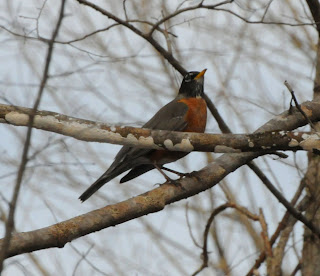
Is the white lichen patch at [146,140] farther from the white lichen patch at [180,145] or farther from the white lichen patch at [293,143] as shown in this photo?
the white lichen patch at [293,143]

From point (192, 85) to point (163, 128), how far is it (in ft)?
3.32

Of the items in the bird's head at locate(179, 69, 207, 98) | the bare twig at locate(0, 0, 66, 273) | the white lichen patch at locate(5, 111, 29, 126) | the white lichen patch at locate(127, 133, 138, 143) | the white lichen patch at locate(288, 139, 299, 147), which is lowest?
the bare twig at locate(0, 0, 66, 273)

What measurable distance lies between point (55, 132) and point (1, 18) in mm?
1925

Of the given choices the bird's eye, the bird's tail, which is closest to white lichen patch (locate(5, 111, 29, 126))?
the bird's tail

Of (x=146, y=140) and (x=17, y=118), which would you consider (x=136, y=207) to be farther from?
(x=17, y=118)

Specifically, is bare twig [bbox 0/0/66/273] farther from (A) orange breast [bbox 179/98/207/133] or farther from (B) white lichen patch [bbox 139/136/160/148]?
(A) orange breast [bbox 179/98/207/133]

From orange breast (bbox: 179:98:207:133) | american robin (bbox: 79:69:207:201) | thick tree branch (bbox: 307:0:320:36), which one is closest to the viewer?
american robin (bbox: 79:69:207:201)

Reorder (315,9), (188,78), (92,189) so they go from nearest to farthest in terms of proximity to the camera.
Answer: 1. (92,189)
2. (315,9)
3. (188,78)

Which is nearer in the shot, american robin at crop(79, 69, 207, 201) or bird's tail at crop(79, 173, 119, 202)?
bird's tail at crop(79, 173, 119, 202)

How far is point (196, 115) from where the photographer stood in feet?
20.0

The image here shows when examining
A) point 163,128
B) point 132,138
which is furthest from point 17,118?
point 163,128

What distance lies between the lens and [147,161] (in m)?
5.81

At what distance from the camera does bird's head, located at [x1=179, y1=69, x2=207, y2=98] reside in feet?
21.9

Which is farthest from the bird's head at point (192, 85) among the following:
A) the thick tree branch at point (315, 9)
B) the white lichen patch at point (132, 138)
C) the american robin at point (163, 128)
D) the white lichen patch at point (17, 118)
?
the white lichen patch at point (17, 118)
